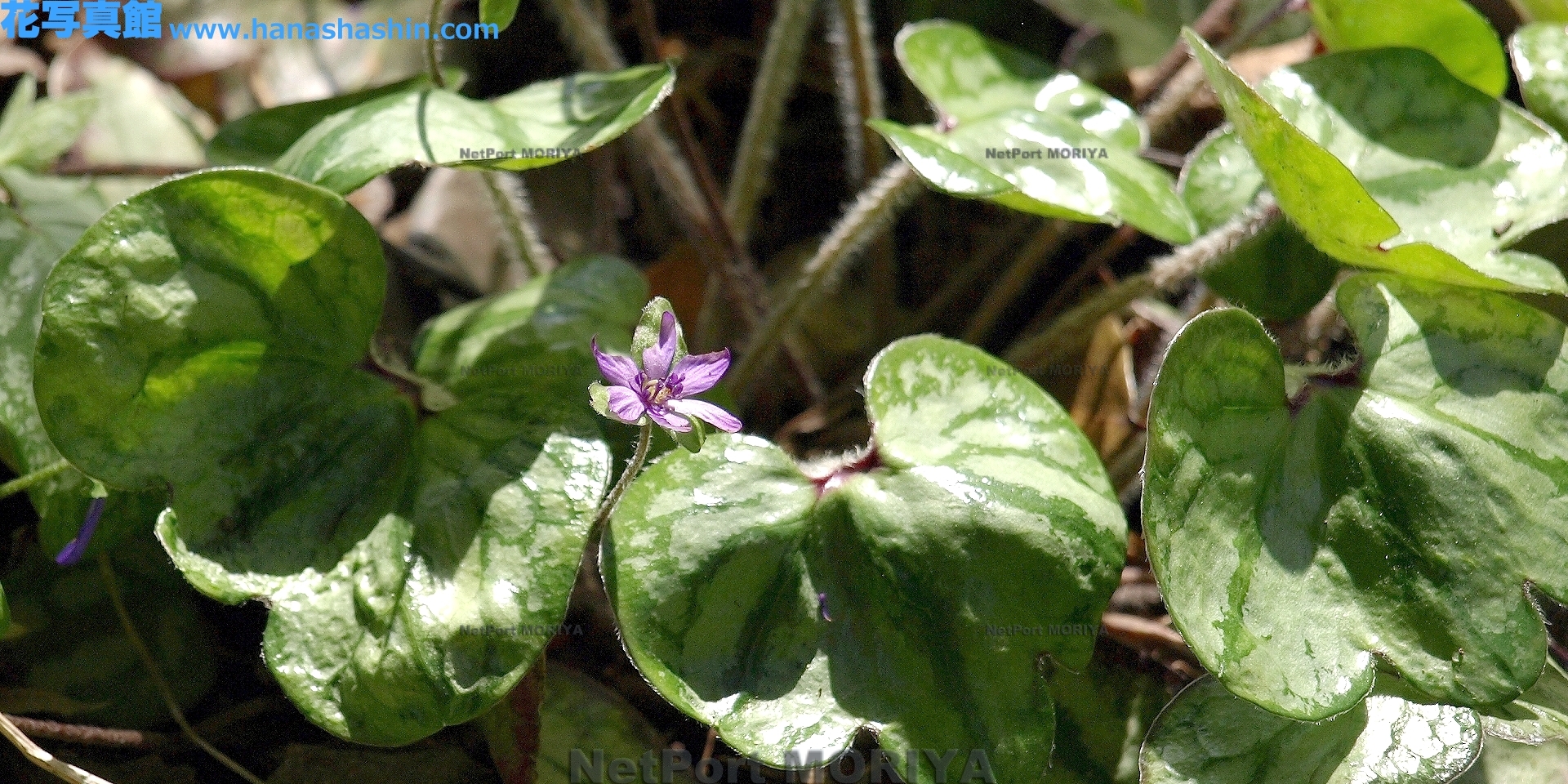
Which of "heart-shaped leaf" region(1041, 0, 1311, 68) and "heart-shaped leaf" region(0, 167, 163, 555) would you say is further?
"heart-shaped leaf" region(1041, 0, 1311, 68)

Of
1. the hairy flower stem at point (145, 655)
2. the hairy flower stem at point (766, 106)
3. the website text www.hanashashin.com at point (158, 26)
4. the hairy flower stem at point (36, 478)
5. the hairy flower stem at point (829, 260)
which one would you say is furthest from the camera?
the website text www.hanashashin.com at point (158, 26)

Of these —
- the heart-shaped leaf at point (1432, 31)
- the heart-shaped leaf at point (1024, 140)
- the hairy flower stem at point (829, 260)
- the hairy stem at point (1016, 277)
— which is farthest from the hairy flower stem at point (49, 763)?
the heart-shaped leaf at point (1432, 31)

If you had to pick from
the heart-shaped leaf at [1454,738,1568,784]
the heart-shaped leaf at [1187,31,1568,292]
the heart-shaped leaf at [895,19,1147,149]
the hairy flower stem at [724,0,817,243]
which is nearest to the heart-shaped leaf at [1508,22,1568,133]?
the heart-shaped leaf at [1187,31,1568,292]

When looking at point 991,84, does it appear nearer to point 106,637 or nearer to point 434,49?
point 434,49

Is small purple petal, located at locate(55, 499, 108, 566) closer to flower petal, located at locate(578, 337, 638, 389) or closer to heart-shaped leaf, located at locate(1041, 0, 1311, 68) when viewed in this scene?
flower petal, located at locate(578, 337, 638, 389)

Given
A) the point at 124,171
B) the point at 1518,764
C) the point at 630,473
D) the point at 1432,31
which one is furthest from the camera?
the point at 124,171

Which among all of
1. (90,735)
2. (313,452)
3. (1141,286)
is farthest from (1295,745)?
(90,735)

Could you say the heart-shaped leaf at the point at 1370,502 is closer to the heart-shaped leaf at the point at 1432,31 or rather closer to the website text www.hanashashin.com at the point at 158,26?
the heart-shaped leaf at the point at 1432,31
